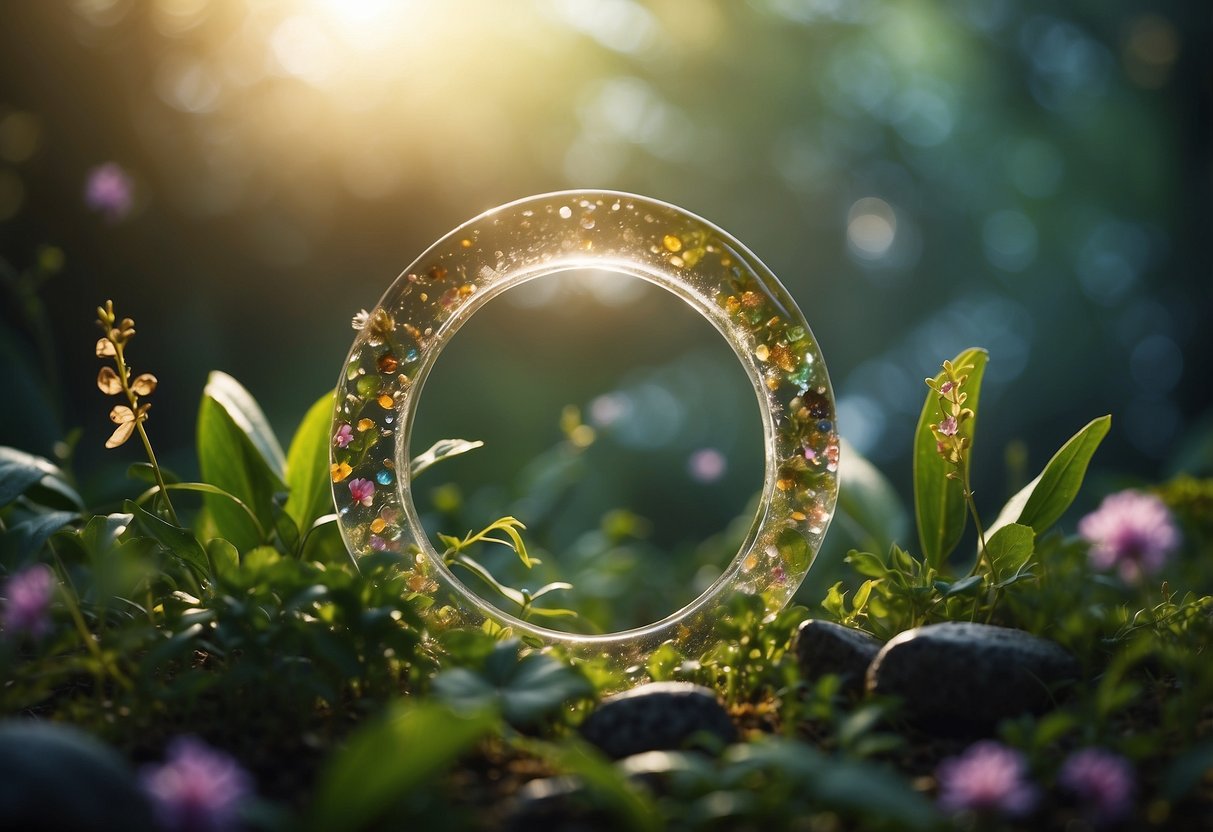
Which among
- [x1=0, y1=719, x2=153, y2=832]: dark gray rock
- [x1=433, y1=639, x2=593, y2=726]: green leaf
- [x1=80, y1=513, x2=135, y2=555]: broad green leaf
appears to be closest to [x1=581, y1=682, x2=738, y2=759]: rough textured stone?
[x1=433, y1=639, x2=593, y2=726]: green leaf

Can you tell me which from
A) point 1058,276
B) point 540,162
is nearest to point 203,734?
point 540,162

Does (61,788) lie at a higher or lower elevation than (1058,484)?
lower

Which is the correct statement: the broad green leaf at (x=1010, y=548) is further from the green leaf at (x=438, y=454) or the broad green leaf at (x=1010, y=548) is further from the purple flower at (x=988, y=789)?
the green leaf at (x=438, y=454)

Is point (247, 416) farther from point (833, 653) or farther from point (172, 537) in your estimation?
point (833, 653)

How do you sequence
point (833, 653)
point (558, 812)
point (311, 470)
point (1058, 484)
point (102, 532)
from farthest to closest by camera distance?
point (311, 470) → point (1058, 484) → point (102, 532) → point (833, 653) → point (558, 812)

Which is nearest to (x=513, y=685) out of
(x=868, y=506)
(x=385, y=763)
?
(x=385, y=763)

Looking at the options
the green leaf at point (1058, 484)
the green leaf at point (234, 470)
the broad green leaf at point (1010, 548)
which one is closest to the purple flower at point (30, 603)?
the green leaf at point (234, 470)

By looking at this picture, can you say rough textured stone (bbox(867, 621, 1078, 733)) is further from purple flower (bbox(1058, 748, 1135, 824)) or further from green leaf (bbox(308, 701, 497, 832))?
green leaf (bbox(308, 701, 497, 832))
